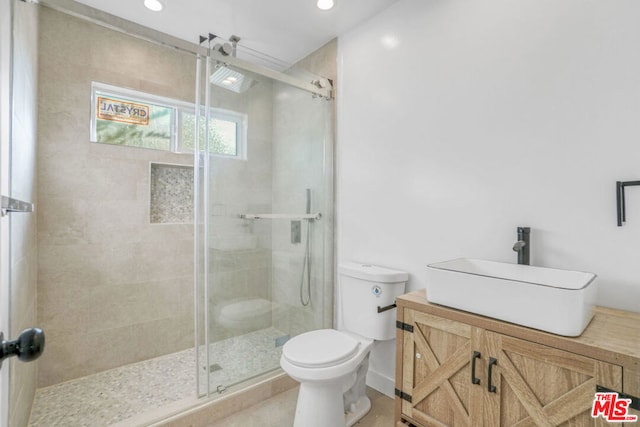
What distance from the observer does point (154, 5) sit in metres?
2.07

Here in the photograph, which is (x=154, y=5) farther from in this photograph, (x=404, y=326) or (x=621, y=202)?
(x=621, y=202)

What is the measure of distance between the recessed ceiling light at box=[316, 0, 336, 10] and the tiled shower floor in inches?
90.5

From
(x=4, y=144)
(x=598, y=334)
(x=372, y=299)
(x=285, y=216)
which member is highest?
(x=4, y=144)

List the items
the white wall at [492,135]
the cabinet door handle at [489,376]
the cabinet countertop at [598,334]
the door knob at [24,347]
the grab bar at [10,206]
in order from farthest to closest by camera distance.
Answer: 1. the white wall at [492,135]
2. the cabinet door handle at [489,376]
3. the cabinet countertop at [598,334]
4. the grab bar at [10,206]
5. the door knob at [24,347]

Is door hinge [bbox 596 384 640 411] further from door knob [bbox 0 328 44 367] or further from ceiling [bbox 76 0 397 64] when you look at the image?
ceiling [bbox 76 0 397 64]

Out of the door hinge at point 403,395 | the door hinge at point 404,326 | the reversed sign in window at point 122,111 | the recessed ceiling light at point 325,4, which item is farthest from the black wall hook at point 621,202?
the reversed sign in window at point 122,111

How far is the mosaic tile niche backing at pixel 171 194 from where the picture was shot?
101 inches

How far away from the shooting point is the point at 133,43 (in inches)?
94.4

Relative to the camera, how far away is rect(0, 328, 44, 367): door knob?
2.16 feet

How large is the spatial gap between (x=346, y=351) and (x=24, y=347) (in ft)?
4.40

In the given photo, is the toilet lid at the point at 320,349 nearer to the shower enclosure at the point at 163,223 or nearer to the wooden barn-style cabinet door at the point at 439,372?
the wooden barn-style cabinet door at the point at 439,372

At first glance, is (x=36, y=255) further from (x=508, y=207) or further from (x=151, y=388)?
(x=508, y=207)

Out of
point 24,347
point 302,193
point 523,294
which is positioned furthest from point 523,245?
point 24,347

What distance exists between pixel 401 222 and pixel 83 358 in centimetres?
243
